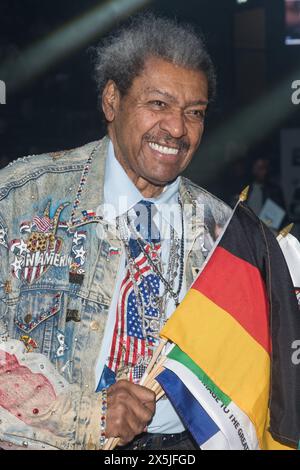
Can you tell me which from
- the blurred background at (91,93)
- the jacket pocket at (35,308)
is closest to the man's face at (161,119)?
the jacket pocket at (35,308)

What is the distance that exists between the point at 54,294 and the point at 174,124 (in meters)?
Answer: 0.81

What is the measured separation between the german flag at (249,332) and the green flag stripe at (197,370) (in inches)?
0.5

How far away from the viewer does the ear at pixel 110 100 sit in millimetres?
3744

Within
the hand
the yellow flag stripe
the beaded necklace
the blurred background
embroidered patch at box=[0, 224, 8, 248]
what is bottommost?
the hand

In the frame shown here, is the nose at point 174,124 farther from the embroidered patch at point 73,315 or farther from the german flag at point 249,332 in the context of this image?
the embroidered patch at point 73,315

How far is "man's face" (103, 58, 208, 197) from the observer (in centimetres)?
352

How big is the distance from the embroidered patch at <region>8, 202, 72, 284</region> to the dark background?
7883 mm

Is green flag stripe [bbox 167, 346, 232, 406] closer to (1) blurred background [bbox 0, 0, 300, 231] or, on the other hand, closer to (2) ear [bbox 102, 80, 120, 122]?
(2) ear [bbox 102, 80, 120, 122]

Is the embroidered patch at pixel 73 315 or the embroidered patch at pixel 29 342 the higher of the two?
the embroidered patch at pixel 73 315

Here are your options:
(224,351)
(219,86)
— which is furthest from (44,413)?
(219,86)

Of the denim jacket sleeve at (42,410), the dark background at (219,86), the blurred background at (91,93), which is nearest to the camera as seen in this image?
the denim jacket sleeve at (42,410)

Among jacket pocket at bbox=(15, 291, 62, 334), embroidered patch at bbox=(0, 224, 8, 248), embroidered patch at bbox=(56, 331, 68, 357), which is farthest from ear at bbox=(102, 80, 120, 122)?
embroidered patch at bbox=(56, 331, 68, 357)

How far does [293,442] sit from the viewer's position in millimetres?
3389

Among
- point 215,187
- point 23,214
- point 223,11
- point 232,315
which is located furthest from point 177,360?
point 223,11
